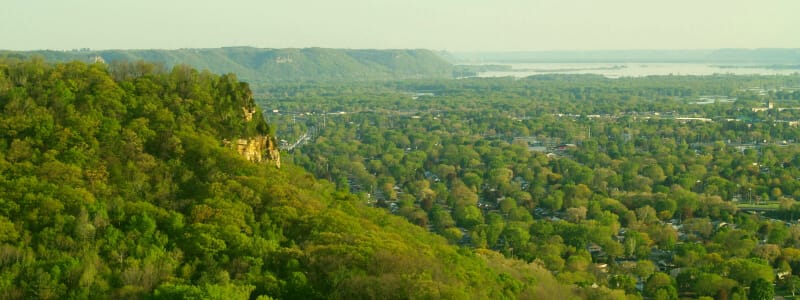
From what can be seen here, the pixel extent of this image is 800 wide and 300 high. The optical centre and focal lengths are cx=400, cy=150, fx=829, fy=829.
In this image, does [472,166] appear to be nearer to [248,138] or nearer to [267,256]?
[248,138]

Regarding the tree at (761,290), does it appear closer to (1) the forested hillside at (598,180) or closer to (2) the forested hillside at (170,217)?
(1) the forested hillside at (598,180)

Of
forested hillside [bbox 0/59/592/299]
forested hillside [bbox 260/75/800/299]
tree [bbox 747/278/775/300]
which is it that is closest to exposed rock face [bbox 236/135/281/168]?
forested hillside [bbox 0/59/592/299]

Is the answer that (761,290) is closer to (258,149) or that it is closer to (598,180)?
(258,149)

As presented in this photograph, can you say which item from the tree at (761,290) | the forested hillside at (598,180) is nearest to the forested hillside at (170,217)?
the tree at (761,290)

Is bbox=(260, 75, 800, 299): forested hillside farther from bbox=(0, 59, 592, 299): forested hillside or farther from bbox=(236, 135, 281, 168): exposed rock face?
bbox=(236, 135, 281, 168): exposed rock face

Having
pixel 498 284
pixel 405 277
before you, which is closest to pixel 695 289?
pixel 498 284

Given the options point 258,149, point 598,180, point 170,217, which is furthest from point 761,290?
point 598,180
